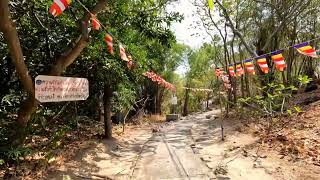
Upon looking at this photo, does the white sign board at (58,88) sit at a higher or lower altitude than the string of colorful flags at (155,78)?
lower

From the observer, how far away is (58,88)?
17.6ft

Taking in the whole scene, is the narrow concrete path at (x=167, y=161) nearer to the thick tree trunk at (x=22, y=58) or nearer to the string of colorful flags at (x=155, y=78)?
the thick tree trunk at (x=22, y=58)

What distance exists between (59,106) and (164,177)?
337 centimetres

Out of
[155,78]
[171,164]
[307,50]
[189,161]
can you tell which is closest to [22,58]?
[171,164]

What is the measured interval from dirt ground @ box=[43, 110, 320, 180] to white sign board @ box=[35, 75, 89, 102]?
133cm

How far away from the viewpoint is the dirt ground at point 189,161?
5.79 metres

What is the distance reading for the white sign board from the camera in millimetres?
4957

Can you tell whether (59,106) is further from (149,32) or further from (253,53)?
(253,53)

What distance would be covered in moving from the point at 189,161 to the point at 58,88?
3380 mm

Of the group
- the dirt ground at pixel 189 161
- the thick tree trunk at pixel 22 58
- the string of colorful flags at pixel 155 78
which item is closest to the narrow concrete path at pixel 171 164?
the dirt ground at pixel 189 161

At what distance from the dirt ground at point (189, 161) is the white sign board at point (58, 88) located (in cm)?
133

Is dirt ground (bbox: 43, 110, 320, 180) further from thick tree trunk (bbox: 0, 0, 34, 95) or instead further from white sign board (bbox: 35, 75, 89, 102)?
thick tree trunk (bbox: 0, 0, 34, 95)

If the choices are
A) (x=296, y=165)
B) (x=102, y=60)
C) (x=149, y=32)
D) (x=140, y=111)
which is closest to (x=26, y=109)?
(x=102, y=60)

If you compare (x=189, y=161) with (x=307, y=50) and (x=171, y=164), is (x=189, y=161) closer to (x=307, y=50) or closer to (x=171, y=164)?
(x=171, y=164)
